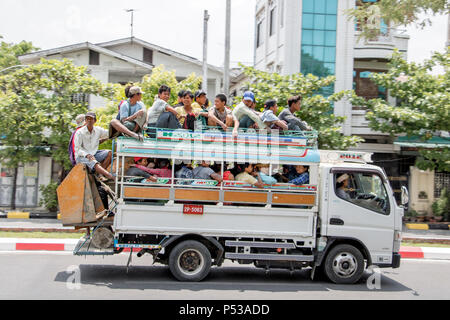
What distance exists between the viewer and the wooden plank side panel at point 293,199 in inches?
291

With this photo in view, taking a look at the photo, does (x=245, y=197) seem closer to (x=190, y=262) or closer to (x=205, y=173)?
(x=205, y=173)

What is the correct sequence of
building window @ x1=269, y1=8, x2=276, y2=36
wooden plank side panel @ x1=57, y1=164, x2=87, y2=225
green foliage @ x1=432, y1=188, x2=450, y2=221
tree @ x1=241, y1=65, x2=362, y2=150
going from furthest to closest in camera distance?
building window @ x1=269, y1=8, x2=276, y2=36, green foliage @ x1=432, y1=188, x2=450, y2=221, tree @ x1=241, y1=65, x2=362, y2=150, wooden plank side panel @ x1=57, y1=164, x2=87, y2=225

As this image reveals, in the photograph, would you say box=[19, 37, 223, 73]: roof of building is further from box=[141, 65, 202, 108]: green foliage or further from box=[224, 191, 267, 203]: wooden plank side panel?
box=[224, 191, 267, 203]: wooden plank side panel

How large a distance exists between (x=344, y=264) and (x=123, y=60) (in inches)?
672

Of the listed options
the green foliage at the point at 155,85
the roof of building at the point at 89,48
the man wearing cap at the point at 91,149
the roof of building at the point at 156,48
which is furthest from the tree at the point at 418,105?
the man wearing cap at the point at 91,149

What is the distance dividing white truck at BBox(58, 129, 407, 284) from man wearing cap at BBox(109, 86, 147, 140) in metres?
0.31

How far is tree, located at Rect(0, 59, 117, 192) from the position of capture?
16422mm

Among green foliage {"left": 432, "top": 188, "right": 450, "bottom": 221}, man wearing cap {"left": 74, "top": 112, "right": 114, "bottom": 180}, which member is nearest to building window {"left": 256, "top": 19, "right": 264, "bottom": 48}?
green foliage {"left": 432, "top": 188, "right": 450, "bottom": 221}

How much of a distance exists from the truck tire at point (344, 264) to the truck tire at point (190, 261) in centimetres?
199

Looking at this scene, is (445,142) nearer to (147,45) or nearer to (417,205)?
(417,205)

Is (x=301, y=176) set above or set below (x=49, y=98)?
below

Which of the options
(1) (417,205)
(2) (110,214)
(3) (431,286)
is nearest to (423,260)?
(3) (431,286)

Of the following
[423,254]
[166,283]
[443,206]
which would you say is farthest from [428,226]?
[166,283]

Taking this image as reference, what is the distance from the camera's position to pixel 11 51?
29781 mm
